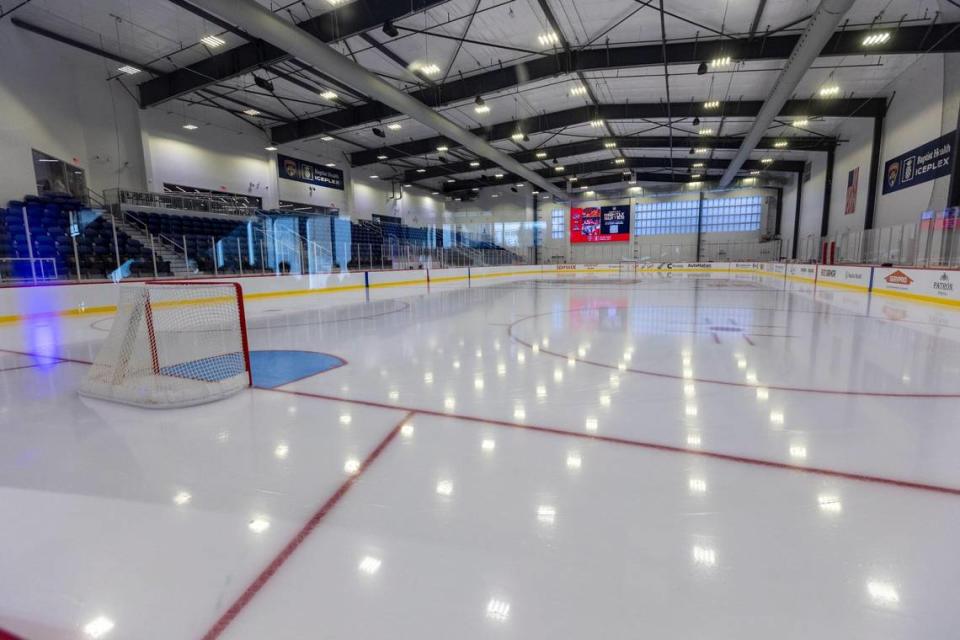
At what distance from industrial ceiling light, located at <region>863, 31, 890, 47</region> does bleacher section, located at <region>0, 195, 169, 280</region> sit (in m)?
18.7

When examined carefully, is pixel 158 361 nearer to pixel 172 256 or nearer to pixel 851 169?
pixel 172 256

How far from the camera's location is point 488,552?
1596 millimetres

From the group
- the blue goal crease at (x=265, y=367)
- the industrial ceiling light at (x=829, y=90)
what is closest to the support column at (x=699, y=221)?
the industrial ceiling light at (x=829, y=90)

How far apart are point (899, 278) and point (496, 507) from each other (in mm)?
13818

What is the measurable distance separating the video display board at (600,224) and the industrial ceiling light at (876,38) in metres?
21.6

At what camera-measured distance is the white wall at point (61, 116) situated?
11141mm

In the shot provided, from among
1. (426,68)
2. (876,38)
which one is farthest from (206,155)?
(876,38)

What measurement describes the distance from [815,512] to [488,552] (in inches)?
56.1

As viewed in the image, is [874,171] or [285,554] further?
→ [874,171]

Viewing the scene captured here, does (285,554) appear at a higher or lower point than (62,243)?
lower

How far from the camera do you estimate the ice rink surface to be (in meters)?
1.33

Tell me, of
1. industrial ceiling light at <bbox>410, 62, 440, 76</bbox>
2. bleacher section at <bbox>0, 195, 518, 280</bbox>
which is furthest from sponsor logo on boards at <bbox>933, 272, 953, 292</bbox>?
bleacher section at <bbox>0, 195, 518, 280</bbox>

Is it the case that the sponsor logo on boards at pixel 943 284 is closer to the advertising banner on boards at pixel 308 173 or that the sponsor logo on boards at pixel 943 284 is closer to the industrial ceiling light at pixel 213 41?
the industrial ceiling light at pixel 213 41

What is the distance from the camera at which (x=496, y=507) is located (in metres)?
1.89
